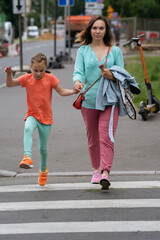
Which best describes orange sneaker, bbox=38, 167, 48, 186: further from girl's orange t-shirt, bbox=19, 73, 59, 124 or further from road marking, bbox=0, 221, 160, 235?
road marking, bbox=0, 221, 160, 235

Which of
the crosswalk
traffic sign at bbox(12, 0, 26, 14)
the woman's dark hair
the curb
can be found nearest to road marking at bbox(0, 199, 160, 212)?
the crosswalk

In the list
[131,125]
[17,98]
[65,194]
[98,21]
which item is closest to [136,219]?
[65,194]

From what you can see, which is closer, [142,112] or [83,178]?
[83,178]

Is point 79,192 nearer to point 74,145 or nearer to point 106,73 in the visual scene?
point 106,73

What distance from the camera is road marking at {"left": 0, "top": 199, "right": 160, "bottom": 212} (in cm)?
564

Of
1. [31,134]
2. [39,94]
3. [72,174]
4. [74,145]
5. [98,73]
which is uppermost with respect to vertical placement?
[98,73]

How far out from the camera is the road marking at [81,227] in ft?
16.0

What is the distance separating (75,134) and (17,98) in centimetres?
529

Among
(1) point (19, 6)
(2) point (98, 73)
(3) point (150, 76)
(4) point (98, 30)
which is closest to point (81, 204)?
(2) point (98, 73)

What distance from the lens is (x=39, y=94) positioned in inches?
240

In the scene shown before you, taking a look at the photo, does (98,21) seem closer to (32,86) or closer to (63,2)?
(32,86)

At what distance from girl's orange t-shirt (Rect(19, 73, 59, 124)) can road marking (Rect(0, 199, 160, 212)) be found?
0.88 meters

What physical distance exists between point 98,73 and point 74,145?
290cm

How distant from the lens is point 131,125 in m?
10.4
